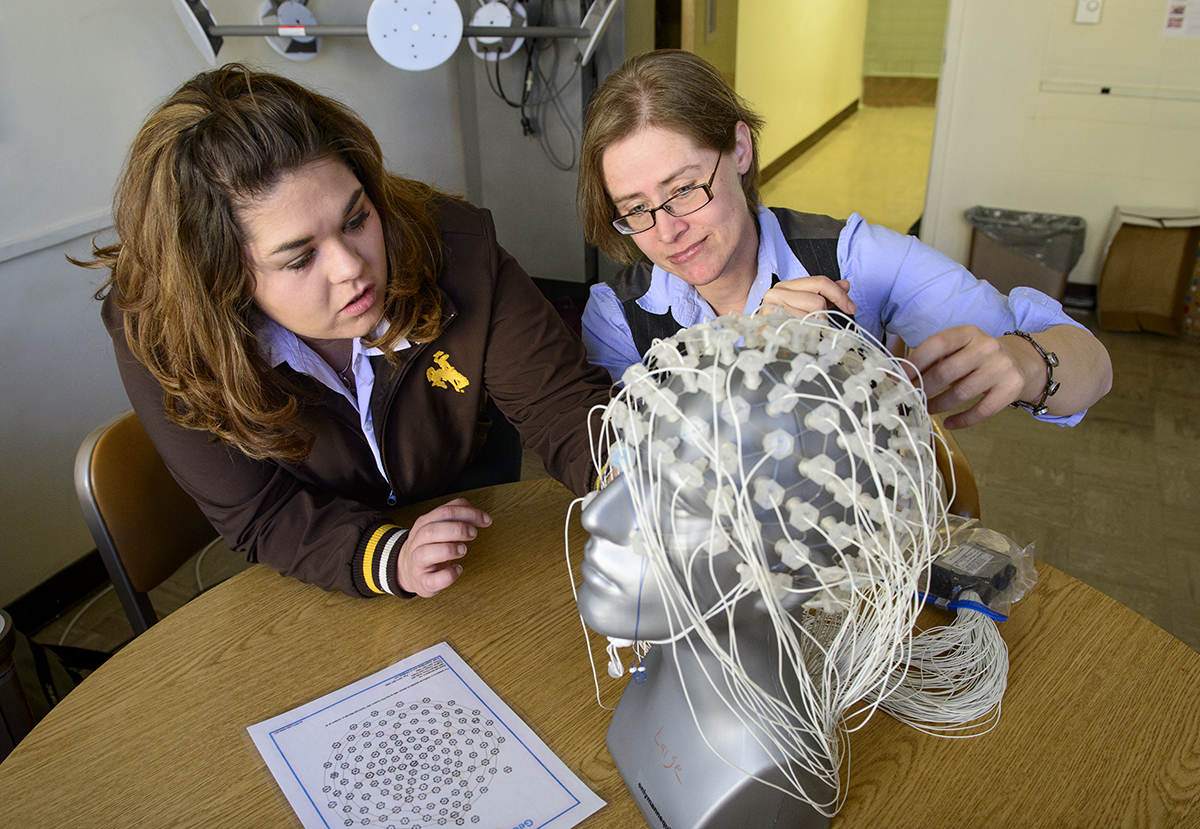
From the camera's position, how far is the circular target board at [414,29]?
245 centimetres

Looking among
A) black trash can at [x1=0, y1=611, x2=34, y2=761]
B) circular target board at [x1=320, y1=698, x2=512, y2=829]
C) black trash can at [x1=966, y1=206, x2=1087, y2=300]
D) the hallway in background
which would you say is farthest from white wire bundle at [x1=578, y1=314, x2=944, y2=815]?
black trash can at [x1=966, y1=206, x2=1087, y2=300]

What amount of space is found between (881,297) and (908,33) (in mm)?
7879

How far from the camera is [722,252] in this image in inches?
52.7

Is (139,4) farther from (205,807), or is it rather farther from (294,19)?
(205,807)

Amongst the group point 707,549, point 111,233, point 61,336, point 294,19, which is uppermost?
point 294,19

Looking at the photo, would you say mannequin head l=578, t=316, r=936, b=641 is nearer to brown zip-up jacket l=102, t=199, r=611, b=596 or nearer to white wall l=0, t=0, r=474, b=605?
brown zip-up jacket l=102, t=199, r=611, b=596

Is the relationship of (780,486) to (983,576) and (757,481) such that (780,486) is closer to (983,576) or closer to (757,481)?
(757,481)

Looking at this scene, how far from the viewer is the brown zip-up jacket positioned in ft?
3.98

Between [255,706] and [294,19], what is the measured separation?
242 centimetres

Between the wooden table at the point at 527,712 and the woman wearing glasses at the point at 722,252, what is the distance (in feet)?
1.07

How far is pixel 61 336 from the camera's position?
2217mm

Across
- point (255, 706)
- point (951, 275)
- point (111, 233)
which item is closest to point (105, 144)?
point (111, 233)

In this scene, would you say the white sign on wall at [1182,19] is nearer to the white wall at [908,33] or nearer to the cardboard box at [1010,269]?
the cardboard box at [1010,269]

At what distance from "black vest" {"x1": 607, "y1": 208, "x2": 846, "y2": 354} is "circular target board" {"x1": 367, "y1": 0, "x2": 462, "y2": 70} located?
131 cm
